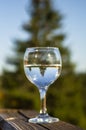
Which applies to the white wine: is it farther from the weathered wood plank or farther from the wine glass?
the weathered wood plank

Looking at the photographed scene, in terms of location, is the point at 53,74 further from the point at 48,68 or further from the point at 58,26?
the point at 58,26

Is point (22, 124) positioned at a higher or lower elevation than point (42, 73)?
lower

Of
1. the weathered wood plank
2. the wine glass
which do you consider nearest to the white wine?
the wine glass

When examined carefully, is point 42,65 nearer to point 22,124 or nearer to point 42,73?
point 42,73

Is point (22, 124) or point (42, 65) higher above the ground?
point (42, 65)

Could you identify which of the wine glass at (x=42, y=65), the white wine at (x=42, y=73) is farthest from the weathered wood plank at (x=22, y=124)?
the white wine at (x=42, y=73)

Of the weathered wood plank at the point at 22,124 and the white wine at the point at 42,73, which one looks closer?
the weathered wood plank at the point at 22,124

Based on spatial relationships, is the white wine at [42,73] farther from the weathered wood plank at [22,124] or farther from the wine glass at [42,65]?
the weathered wood plank at [22,124]

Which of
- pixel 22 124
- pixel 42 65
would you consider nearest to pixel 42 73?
pixel 42 65
